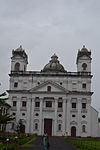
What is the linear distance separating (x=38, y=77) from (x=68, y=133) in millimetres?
14813

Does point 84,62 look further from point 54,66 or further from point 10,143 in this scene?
point 10,143

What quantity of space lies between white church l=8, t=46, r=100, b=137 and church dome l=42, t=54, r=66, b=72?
2.04 m

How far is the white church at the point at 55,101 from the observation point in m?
77.8

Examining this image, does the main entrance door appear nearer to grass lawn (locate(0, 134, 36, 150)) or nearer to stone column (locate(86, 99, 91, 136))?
stone column (locate(86, 99, 91, 136))

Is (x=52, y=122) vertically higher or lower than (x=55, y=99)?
lower

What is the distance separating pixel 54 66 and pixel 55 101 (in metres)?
10.2

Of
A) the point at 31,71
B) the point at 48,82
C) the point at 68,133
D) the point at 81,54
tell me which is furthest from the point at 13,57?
the point at 68,133

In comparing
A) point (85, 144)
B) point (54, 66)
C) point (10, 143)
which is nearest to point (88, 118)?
point (54, 66)

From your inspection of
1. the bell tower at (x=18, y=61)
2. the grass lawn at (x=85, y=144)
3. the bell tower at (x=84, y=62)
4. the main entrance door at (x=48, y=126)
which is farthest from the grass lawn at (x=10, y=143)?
the bell tower at (x=84, y=62)

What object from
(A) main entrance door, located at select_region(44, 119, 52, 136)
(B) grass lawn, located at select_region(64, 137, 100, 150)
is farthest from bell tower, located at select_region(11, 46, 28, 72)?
(B) grass lawn, located at select_region(64, 137, 100, 150)

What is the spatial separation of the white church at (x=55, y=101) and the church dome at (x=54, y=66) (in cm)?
204

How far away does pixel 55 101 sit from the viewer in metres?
78.3

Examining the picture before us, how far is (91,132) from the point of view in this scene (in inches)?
3056

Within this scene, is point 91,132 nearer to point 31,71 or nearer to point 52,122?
point 52,122
